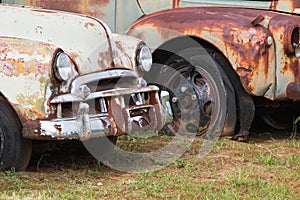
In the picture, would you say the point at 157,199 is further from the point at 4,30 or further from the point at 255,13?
the point at 255,13

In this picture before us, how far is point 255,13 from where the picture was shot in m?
7.79

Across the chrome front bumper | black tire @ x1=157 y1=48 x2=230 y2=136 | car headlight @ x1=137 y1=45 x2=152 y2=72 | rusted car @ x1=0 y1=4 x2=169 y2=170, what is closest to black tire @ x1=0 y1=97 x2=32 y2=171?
rusted car @ x1=0 y1=4 x2=169 y2=170

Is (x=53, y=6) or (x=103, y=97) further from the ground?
(x=53, y=6)

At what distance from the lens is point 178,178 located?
248 inches

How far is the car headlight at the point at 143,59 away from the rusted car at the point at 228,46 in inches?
39.8

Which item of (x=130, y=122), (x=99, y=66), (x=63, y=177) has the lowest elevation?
(x=63, y=177)

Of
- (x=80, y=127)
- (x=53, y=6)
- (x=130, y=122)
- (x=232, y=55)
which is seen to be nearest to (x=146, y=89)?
(x=130, y=122)

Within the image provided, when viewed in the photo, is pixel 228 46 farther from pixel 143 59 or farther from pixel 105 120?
pixel 105 120

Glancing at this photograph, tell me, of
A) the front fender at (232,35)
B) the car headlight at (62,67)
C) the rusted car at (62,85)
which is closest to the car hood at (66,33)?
the rusted car at (62,85)

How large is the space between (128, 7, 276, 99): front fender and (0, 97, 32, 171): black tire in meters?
2.26

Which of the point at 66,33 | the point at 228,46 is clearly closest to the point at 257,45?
the point at 228,46

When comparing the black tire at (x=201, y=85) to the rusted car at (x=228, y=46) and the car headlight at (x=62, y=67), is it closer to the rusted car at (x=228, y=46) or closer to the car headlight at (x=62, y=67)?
the rusted car at (x=228, y=46)

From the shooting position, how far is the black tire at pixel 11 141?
604cm

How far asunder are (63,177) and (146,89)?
3.02 ft
